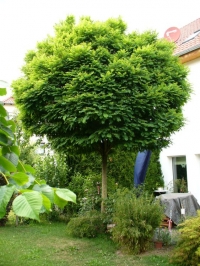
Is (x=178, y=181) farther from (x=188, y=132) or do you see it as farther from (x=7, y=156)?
(x=7, y=156)

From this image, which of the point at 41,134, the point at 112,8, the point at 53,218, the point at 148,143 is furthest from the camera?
the point at 53,218

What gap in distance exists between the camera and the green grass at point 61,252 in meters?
6.36

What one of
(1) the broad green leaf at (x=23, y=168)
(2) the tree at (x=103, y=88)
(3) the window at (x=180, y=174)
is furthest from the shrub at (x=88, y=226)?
(1) the broad green leaf at (x=23, y=168)

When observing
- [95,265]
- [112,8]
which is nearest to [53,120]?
[95,265]

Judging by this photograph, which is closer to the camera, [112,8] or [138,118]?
[138,118]

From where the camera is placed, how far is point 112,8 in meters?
9.65

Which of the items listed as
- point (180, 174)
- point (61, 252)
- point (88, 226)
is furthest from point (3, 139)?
point (180, 174)

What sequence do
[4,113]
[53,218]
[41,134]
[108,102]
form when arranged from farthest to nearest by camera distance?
1. [53,218]
2. [41,134]
3. [108,102]
4. [4,113]

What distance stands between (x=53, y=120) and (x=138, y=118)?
82.1 inches

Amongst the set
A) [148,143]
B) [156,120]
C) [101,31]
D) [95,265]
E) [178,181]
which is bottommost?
[95,265]

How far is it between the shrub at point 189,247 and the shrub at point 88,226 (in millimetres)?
2966

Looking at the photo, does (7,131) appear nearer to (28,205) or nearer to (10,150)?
(10,150)

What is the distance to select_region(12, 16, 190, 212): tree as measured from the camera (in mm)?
7152

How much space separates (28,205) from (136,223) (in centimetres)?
614
